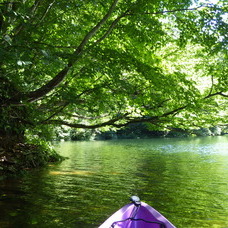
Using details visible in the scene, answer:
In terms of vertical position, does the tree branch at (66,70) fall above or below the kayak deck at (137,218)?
above

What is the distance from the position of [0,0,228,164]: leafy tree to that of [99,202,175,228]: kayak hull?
2.74 meters

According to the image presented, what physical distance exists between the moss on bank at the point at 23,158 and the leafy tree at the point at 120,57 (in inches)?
20.9

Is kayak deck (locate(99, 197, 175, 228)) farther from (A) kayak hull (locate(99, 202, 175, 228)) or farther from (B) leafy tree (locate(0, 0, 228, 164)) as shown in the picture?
(B) leafy tree (locate(0, 0, 228, 164))

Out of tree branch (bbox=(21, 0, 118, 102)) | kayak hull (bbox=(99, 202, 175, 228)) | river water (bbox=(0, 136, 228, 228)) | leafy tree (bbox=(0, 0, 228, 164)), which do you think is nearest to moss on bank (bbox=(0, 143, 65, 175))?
leafy tree (bbox=(0, 0, 228, 164))

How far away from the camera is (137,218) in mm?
4324

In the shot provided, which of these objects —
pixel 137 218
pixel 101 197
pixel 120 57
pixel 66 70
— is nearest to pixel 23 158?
pixel 101 197

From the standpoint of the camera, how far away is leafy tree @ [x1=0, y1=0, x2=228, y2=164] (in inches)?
265

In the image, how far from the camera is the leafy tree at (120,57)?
22.1 feet

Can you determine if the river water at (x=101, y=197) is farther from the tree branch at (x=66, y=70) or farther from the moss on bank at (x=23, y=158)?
the tree branch at (x=66, y=70)

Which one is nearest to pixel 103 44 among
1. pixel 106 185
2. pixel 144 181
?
pixel 106 185

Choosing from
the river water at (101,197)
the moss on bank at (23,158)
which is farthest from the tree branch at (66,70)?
the moss on bank at (23,158)

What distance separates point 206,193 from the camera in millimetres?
9078

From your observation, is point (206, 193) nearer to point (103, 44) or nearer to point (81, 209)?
point (81, 209)

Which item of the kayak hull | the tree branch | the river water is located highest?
the tree branch
